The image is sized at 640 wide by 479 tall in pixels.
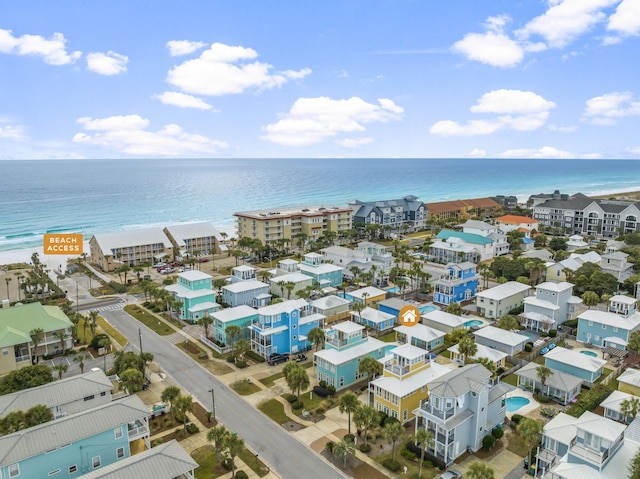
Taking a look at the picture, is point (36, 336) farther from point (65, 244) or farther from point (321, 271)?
point (65, 244)

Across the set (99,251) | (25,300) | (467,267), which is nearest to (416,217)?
(467,267)

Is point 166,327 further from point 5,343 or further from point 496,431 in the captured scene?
point 496,431

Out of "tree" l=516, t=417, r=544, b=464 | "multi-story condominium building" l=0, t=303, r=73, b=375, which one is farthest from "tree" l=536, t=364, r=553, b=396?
"multi-story condominium building" l=0, t=303, r=73, b=375

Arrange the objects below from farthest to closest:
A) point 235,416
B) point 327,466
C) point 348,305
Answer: point 348,305
point 235,416
point 327,466

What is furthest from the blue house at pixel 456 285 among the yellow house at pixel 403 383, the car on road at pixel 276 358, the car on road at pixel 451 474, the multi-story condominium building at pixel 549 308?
the car on road at pixel 451 474

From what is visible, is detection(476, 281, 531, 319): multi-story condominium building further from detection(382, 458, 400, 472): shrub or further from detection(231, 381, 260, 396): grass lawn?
detection(382, 458, 400, 472): shrub

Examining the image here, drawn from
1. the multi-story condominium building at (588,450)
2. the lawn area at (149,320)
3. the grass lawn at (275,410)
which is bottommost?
the grass lawn at (275,410)

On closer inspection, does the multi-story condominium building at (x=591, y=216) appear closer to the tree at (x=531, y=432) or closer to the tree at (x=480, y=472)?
the tree at (x=531, y=432)
